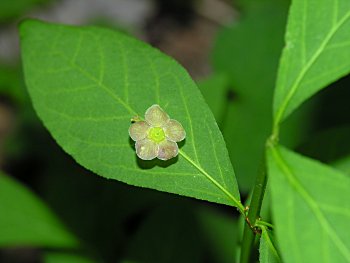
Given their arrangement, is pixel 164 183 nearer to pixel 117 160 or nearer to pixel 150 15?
pixel 117 160

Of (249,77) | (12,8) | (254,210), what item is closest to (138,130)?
(254,210)

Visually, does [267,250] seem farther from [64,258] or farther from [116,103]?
[64,258]

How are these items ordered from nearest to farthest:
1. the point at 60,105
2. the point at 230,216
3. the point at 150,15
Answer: the point at 60,105 → the point at 230,216 → the point at 150,15

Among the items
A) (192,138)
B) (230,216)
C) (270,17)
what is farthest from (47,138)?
(192,138)

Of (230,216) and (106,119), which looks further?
(230,216)

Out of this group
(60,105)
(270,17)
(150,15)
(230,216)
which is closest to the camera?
(60,105)

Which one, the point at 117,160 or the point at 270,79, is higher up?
the point at 270,79

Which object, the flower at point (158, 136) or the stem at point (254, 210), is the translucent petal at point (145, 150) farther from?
the stem at point (254, 210)

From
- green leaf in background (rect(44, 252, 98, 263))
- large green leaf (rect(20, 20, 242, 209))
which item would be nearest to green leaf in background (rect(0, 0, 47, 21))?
green leaf in background (rect(44, 252, 98, 263))
